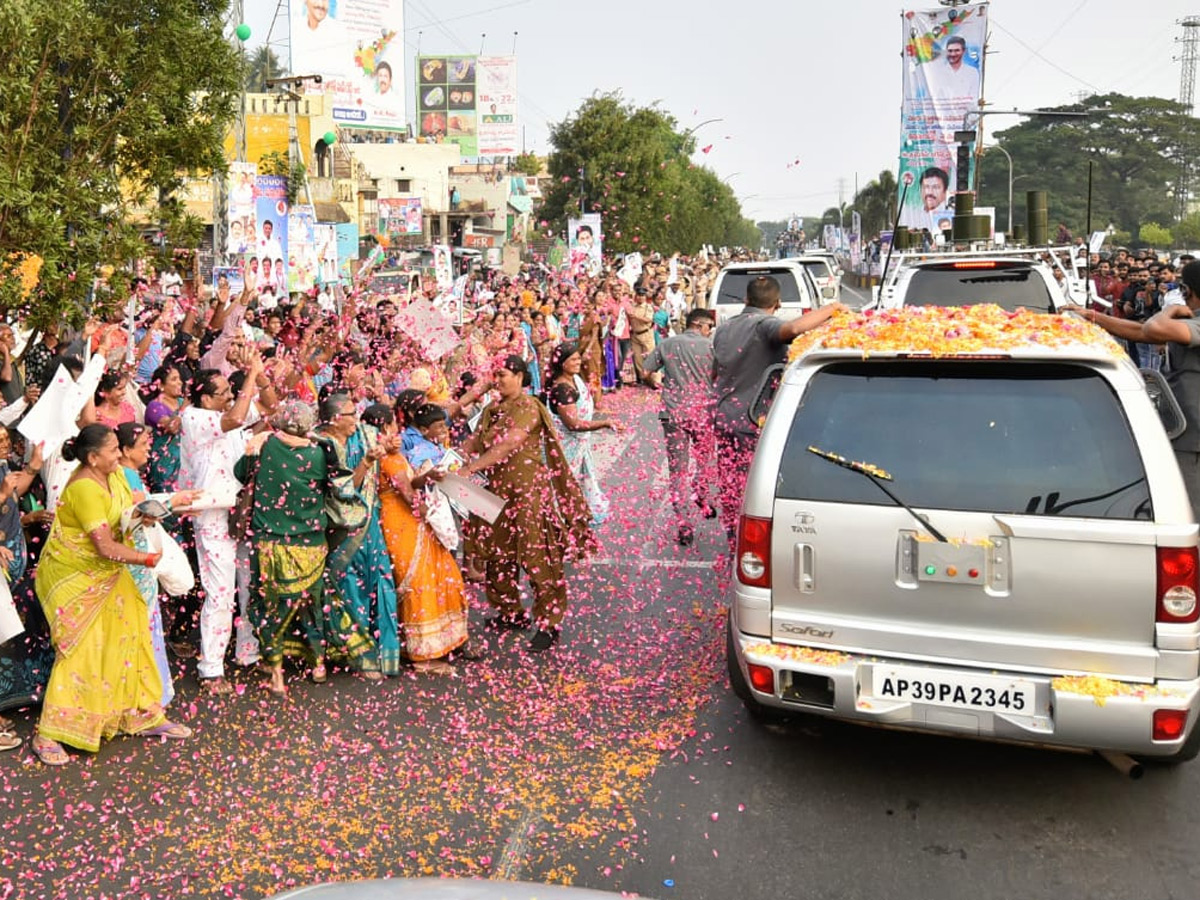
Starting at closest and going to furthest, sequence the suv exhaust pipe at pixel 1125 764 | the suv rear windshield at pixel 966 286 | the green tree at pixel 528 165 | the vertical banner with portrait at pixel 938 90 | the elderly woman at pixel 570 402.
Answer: the suv exhaust pipe at pixel 1125 764
the elderly woman at pixel 570 402
the suv rear windshield at pixel 966 286
the vertical banner with portrait at pixel 938 90
the green tree at pixel 528 165

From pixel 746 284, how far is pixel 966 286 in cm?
818

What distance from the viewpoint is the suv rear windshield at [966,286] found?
33.9 feet

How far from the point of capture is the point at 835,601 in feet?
14.9

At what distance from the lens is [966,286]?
1055cm

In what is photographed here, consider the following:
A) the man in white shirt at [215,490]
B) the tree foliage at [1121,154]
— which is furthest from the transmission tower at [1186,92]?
the man in white shirt at [215,490]

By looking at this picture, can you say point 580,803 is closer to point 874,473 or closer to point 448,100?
point 874,473

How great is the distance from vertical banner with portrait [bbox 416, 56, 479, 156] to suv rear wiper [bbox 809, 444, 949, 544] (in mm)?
65291

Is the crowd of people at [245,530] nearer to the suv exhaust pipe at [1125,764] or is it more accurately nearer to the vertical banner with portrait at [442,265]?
the suv exhaust pipe at [1125,764]

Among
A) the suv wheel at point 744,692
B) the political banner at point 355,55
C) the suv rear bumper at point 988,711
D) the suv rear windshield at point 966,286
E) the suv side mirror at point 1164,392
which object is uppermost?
the political banner at point 355,55

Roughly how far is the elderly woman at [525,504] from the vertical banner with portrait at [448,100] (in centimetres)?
6284

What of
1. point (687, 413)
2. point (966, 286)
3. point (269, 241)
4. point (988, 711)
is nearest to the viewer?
point (988, 711)

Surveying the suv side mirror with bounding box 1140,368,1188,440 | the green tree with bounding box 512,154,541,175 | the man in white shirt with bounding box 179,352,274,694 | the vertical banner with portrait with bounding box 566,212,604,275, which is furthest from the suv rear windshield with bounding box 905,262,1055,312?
the green tree with bounding box 512,154,541,175

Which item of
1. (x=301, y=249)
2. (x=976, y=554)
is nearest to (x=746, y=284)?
(x=301, y=249)

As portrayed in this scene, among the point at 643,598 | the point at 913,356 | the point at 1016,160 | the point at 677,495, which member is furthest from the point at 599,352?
the point at 1016,160
